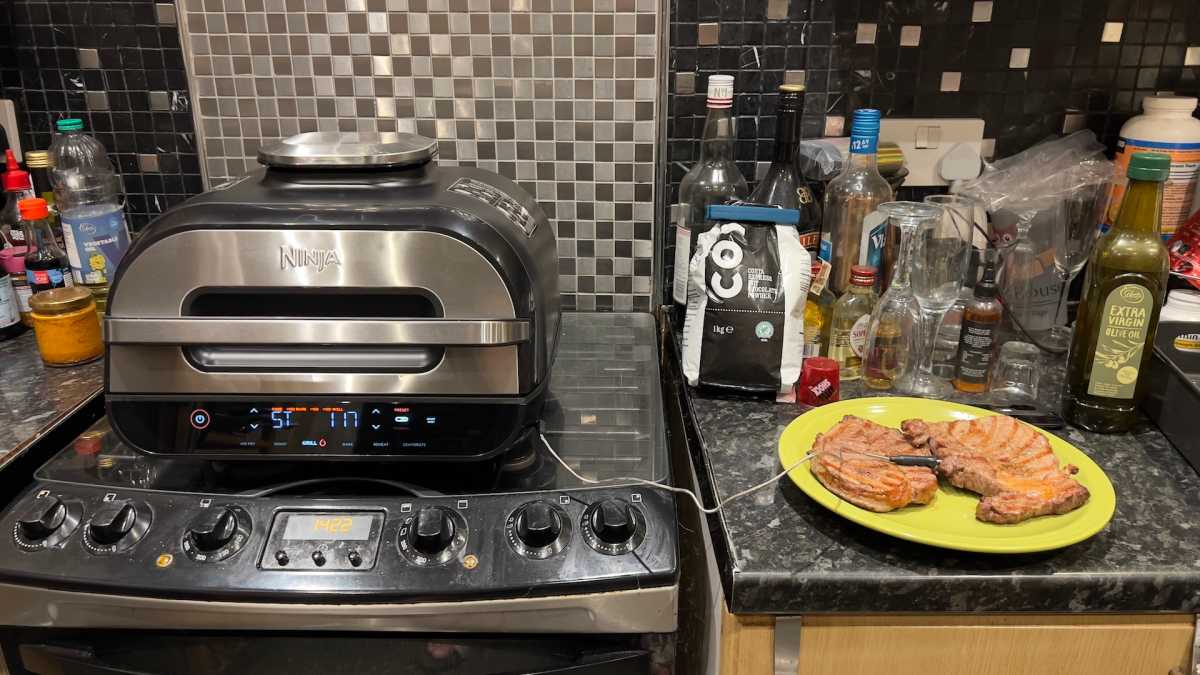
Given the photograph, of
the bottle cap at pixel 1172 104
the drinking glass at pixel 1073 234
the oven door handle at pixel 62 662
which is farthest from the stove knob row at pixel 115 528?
the bottle cap at pixel 1172 104

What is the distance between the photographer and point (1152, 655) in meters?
0.86

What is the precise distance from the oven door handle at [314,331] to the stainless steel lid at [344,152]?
0.20 metres

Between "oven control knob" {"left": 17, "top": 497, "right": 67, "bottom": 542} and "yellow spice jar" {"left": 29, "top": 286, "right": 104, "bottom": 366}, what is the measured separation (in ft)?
1.20

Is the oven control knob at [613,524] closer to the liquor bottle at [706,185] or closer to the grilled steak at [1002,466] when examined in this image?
the grilled steak at [1002,466]

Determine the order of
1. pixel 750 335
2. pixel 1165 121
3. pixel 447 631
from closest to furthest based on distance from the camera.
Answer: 1. pixel 447 631
2. pixel 750 335
3. pixel 1165 121

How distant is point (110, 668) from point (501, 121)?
34.5 inches

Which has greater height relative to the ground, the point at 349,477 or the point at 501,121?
the point at 501,121

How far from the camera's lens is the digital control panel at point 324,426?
3.03 feet

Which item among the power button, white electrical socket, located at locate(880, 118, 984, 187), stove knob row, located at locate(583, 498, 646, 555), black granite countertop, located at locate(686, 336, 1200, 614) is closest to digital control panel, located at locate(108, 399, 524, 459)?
the power button

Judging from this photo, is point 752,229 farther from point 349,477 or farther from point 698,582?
point 349,477

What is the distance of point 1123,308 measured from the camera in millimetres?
1005

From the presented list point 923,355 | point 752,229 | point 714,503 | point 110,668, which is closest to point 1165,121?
point 923,355

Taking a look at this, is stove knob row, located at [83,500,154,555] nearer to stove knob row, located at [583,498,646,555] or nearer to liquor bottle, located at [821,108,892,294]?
stove knob row, located at [583,498,646,555]

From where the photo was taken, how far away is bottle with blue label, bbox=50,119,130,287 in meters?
1.27
